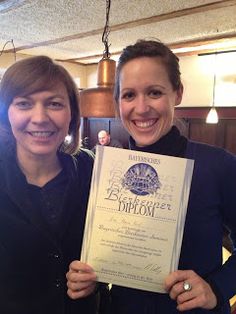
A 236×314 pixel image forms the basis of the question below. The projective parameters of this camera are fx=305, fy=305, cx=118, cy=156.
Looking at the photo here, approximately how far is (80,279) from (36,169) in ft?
1.46

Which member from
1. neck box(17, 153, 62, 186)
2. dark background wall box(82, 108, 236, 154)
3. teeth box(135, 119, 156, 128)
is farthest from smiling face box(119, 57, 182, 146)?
dark background wall box(82, 108, 236, 154)

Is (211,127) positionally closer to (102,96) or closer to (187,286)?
(102,96)

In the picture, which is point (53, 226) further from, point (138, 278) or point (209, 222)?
point (209, 222)

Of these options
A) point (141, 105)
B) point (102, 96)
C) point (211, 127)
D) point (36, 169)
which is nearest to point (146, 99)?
point (141, 105)

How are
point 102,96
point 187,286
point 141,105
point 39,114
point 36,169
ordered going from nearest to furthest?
1. point 187,286
2. point 141,105
3. point 39,114
4. point 36,169
5. point 102,96

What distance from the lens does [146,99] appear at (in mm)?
869

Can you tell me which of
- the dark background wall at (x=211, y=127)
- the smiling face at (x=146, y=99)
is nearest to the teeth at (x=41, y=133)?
the smiling face at (x=146, y=99)

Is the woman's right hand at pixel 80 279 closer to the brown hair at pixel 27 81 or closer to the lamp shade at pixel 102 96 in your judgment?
the brown hair at pixel 27 81

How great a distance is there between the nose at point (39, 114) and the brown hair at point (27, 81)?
51 millimetres

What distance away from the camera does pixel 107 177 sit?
0.79 metres

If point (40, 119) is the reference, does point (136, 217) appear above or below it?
below

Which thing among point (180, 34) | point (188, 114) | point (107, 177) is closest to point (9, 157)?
point (107, 177)

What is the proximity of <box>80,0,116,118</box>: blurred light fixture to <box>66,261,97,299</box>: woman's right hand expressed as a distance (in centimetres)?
79

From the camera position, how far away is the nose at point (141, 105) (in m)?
0.86
